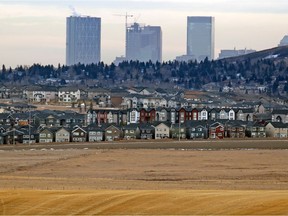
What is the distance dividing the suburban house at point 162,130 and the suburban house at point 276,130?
24.4 ft

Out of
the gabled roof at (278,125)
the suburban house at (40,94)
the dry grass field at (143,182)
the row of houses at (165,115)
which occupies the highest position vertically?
the suburban house at (40,94)

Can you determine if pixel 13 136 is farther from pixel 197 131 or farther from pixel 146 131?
pixel 197 131

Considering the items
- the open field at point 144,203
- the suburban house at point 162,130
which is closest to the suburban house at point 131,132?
the suburban house at point 162,130

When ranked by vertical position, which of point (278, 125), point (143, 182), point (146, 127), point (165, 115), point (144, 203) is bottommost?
point (143, 182)

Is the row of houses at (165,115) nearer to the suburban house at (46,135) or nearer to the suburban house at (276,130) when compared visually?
the suburban house at (276,130)

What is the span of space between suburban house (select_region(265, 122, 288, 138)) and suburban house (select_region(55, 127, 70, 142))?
590 inches

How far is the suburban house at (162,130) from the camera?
252ft

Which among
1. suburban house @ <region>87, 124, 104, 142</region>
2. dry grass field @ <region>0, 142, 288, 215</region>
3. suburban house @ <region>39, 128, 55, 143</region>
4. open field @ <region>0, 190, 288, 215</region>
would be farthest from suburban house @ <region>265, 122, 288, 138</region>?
open field @ <region>0, 190, 288, 215</region>

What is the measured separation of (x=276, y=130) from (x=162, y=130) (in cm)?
867

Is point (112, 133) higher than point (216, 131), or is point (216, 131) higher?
point (216, 131)

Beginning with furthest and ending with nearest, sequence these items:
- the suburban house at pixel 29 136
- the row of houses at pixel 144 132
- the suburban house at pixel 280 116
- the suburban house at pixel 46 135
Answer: the suburban house at pixel 280 116 → the row of houses at pixel 144 132 → the suburban house at pixel 46 135 → the suburban house at pixel 29 136

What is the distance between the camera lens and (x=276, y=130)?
79.4 meters

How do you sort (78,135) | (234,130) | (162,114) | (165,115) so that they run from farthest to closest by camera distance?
(162,114), (165,115), (234,130), (78,135)

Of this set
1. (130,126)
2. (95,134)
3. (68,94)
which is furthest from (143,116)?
(68,94)
